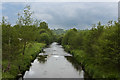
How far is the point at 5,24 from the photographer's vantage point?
21.1 metres

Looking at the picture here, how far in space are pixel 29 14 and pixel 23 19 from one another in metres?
1.94

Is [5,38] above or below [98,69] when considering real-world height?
above

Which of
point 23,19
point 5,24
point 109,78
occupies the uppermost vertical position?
point 23,19

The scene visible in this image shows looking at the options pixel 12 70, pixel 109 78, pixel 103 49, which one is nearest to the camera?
pixel 109 78

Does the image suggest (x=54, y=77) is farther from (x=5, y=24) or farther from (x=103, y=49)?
(x=5, y=24)

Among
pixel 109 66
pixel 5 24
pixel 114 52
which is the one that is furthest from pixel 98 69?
pixel 5 24

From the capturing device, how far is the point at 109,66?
899 inches

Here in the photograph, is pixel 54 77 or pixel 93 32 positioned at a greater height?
pixel 93 32

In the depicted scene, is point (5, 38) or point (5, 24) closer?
point (5, 38)

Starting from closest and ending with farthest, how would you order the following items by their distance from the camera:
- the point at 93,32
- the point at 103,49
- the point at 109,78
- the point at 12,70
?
1. the point at 109,78
2. the point at 103,49
3. the point at 12,70
4. the point at 93,32

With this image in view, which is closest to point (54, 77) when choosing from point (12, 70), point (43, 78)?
point (43, 78)

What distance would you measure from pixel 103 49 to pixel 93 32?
7167mm

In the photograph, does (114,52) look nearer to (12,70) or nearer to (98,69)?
(98,69)

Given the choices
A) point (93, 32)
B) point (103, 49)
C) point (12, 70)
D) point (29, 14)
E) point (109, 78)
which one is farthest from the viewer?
point (29, 14)
